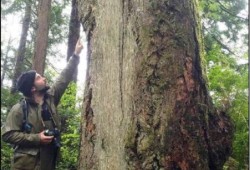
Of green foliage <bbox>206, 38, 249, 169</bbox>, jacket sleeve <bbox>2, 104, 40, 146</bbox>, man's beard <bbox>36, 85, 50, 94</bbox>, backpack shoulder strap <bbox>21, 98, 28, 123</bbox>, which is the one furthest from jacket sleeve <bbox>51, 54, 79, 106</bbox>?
green foliage <bbox>206, 38, 249, 169</bbox>

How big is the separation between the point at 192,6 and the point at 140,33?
640 millimetres

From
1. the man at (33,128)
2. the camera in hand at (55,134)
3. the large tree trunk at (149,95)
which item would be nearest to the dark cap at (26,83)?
the man at (33,128)

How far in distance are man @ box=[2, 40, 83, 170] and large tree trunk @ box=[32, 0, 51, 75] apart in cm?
682

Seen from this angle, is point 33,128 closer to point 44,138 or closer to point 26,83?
point 44,138

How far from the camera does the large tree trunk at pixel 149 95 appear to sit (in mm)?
2904

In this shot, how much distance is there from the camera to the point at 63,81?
15.6 ft

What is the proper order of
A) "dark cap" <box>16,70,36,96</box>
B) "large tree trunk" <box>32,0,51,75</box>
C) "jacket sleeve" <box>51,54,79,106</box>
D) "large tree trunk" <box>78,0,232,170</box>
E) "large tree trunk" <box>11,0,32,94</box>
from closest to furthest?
"large tree trunk" <box>78,0,232,170</box> < "dark cap" <box>16,70,36,96</box> < "jacket sleeve" <box>51,54,79,106</box> < "large tree trunk" <box>32,0,51,75</box> < "large tree trunk" <box>11,0,32,94</box>

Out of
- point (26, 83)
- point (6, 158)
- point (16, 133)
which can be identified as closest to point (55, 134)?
point (16, 133)

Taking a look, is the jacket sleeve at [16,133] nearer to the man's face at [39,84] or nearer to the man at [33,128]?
the man at [33,128]

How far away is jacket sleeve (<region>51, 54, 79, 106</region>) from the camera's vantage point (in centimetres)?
468

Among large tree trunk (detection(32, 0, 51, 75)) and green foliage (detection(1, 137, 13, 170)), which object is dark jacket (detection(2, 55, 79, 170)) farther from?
large tree trunk (detection(32, 0, 51, 75))

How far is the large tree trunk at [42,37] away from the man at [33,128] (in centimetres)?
682

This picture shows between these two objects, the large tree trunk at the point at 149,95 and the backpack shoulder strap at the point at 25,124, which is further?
the backpack shoulder strap at the point at 25,124

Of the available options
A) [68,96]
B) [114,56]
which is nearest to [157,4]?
[114,56]
